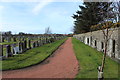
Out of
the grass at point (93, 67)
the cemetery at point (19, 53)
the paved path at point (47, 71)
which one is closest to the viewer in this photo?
the grass at point (93, 67)

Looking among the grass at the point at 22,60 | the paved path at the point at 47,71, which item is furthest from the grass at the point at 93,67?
the grass at the point at 22,60

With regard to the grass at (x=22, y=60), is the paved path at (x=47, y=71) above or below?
below

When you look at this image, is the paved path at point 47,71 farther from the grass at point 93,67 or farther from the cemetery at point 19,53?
the cemetery at point 19,53

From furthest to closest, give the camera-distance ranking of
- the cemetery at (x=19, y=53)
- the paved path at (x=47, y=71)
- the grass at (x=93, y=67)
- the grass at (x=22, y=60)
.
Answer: the cemetery at (x=19, y=53), the grass at (x=22, y=60), the paved path at (x=47, y=71), the grass at (x=93, y=67)

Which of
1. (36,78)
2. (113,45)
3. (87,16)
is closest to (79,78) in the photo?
(36,78)

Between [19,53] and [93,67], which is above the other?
[19,53]

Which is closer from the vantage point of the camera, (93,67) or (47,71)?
(47,71)

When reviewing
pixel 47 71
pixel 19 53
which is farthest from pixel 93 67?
pixel 19 53

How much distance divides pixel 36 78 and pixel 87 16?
23.6 meters

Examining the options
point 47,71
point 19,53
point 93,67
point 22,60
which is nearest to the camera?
point 47,71

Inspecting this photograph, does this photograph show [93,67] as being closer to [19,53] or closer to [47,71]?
[47,71]

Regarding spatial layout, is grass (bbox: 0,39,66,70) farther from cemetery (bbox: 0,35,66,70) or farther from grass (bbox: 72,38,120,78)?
grass (bbox: 72,38,120,78)

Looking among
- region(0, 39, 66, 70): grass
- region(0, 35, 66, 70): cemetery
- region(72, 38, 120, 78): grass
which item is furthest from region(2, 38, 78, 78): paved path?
region(0, 35, 66, 70): cemetery

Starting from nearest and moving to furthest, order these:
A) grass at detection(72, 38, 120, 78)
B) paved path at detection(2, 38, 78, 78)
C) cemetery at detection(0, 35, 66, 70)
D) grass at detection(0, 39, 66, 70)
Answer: grass at detection(72, 38, 120, 78), paved path at detection(2, 38, 78, 78), grass at detection(0, 39, 66, 70), cemetery at detection(0, 35, 66, 70)
